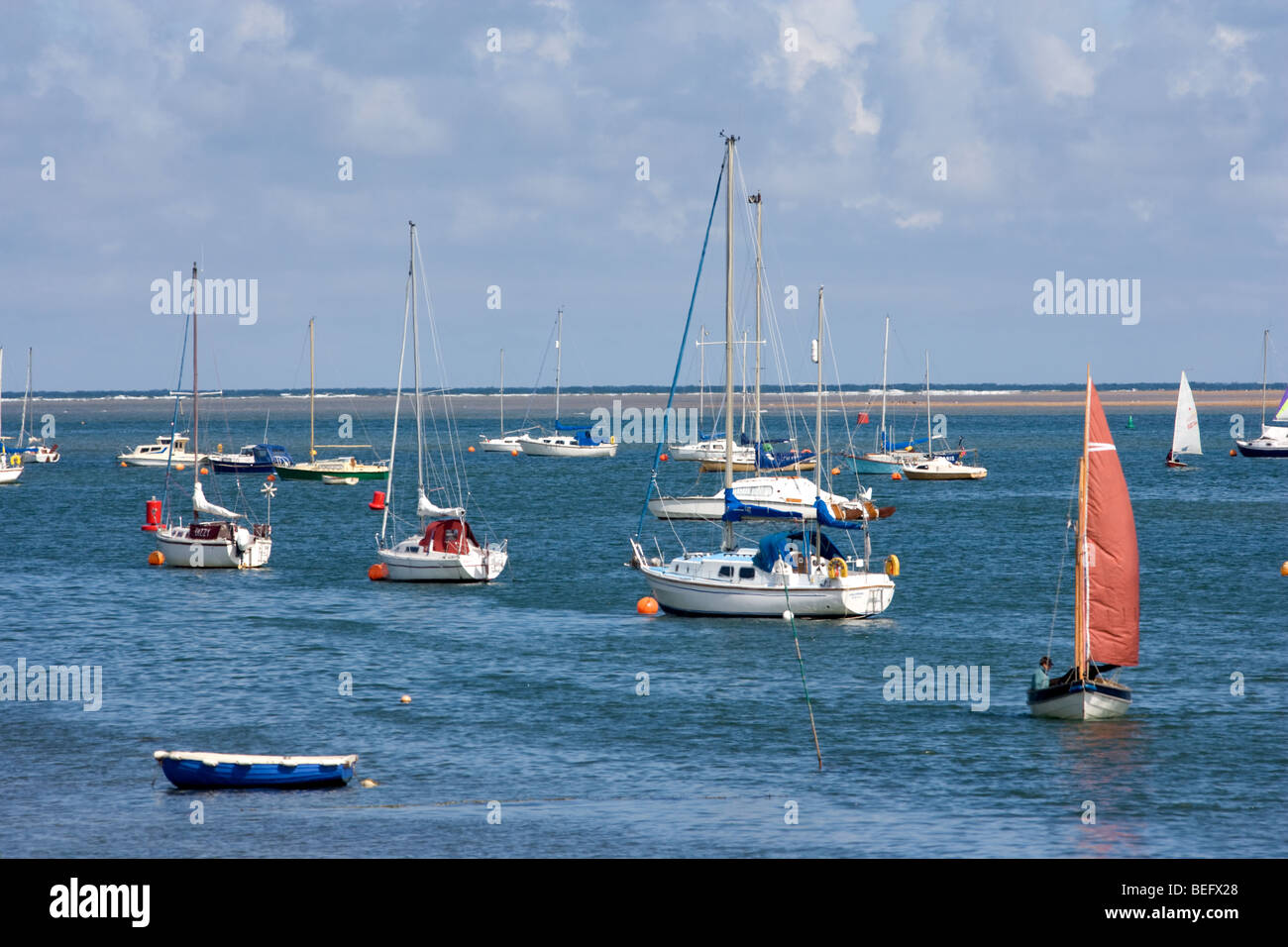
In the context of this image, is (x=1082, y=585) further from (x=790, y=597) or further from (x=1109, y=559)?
(x=790, y=597)

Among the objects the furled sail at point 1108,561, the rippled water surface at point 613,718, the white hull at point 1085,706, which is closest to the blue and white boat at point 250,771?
the rippled water surface at point 613,718

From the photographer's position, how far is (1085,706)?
4066 centimetres

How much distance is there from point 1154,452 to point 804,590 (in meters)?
144

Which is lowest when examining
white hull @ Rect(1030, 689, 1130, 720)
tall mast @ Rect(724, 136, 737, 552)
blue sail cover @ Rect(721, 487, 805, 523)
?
white hull @ Rect(1030, 689, 1130, 720)

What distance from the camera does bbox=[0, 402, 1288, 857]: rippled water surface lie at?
105 ft

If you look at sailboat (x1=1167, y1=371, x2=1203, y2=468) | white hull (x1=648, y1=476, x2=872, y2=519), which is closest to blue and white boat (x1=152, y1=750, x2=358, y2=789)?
→ white hull (x1=648, y1=476, x2=872, y2=519)

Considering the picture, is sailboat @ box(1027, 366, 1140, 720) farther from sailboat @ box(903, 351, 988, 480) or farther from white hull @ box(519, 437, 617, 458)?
white hull @ box(519, 437, 617, 458)

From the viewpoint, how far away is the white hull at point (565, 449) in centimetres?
18038

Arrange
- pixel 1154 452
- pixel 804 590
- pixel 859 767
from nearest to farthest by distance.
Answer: pixel 859 767 → pixel 804 590 → pixel 1154 452

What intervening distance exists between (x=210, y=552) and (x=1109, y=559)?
48.1 metres

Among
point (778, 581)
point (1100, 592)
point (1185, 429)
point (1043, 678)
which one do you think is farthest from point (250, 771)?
point (1185, 429)
